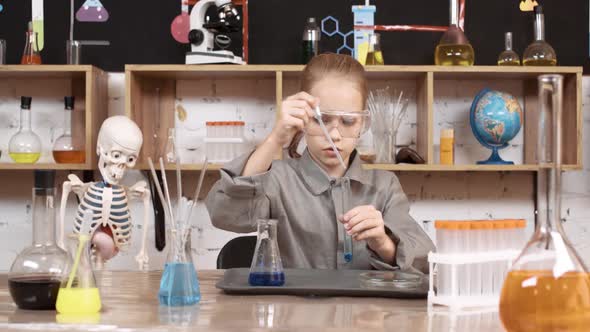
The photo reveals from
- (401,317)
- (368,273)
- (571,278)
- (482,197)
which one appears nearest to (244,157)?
(368,273)

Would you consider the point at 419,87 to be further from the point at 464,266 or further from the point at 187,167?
the point at 464,266

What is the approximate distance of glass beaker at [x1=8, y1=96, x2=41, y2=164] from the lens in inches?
127

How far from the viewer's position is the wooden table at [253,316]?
120 cm

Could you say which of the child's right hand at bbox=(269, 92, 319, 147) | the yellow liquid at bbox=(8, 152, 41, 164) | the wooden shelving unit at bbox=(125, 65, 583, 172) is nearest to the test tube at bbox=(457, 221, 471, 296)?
the child's right hand at bbox=(269, 92, 319, 147)

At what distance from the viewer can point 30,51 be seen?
3.24m

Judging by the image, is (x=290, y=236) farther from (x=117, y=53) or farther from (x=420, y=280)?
(x=117, y=53)

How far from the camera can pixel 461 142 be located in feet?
11.3

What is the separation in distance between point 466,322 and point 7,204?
8.78 feet

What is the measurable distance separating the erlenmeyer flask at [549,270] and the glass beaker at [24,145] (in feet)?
8.47

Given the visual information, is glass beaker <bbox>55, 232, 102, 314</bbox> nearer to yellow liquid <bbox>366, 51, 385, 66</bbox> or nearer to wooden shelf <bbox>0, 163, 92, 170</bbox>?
wooden shelf <bbox>0, 163, 92, 170</bbox>

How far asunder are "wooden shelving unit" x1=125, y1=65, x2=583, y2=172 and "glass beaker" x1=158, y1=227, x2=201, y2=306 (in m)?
1.72

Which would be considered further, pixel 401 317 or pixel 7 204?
pixel 7 204

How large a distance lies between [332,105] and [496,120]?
118 centimetres

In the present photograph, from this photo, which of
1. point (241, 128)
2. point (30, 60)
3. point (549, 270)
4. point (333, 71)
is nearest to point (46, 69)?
point (30, 60)
